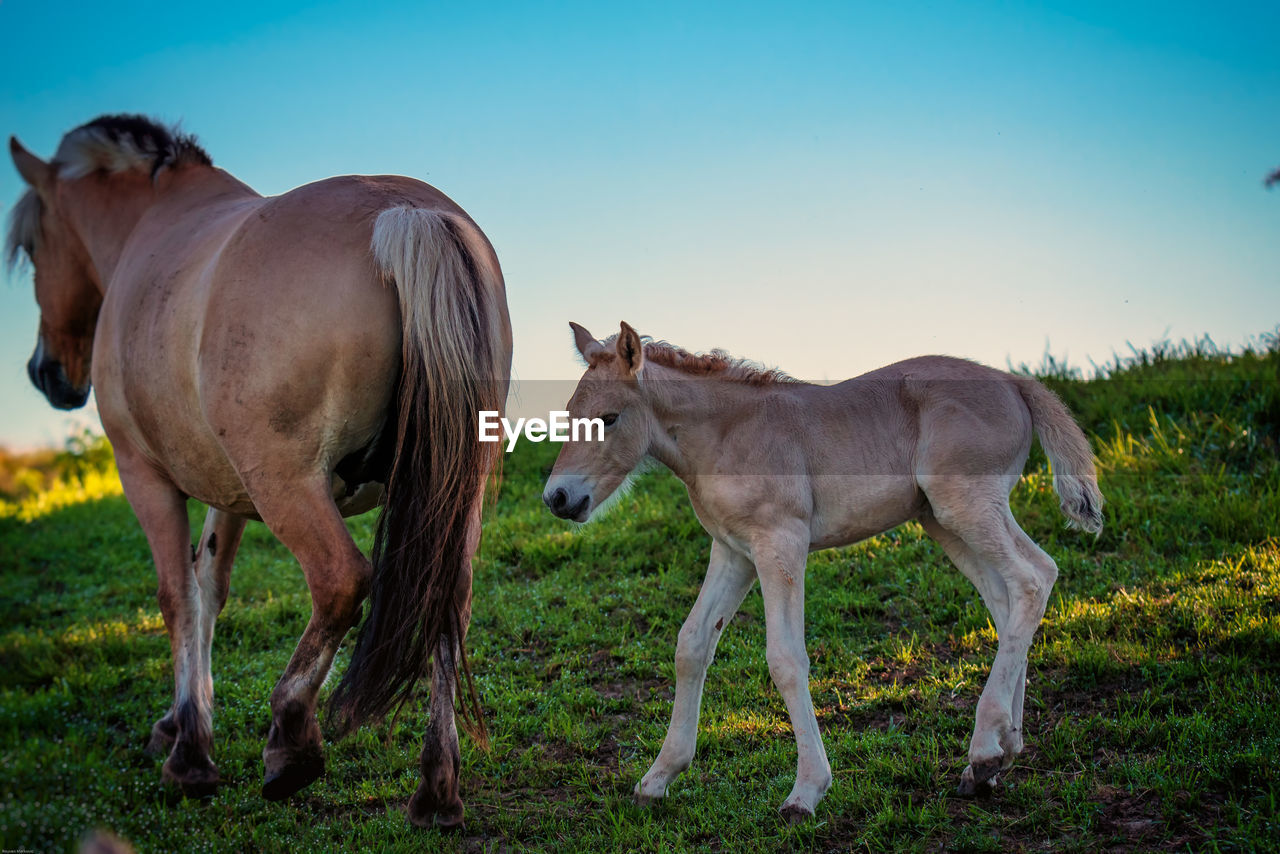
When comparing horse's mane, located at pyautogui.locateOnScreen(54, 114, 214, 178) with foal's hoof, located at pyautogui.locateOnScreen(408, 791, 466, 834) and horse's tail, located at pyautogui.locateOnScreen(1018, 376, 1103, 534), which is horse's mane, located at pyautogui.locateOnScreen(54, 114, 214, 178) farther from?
horse's tail, located at pyautogui.locateOnScreen(1018, 376, 1103, 534)

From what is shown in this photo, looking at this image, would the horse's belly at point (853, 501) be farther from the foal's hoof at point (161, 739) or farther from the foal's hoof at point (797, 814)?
the foal's hoof at point (161, 739)

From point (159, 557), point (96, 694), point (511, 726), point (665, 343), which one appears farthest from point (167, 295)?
point (96, 694)

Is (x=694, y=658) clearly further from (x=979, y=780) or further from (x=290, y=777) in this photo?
(x=290, y=777)

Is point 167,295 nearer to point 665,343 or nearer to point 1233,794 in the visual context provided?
point 665,343

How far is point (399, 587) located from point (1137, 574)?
5223mm

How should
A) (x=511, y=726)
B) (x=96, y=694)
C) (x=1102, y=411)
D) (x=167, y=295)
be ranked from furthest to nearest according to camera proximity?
(x=1102, y=411), (x=96, y=694), (x=511, y=726), (x=167, y=295)

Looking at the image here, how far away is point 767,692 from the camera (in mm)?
5594

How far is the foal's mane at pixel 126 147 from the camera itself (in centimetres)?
575

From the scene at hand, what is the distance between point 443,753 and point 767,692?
210 cm

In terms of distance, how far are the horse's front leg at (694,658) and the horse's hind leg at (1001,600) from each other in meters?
1.04

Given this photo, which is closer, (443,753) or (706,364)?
(443,753)

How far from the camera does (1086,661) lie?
5.25 m

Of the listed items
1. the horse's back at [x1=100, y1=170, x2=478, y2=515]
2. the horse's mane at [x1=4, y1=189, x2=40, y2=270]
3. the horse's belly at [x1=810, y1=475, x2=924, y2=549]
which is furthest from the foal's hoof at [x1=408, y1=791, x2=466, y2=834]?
the horse's mane at [x1=4, y1=189, x2=40, y2=270]

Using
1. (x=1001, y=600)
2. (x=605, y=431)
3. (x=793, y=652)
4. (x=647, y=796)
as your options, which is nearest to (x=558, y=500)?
(x=605, y=431)
